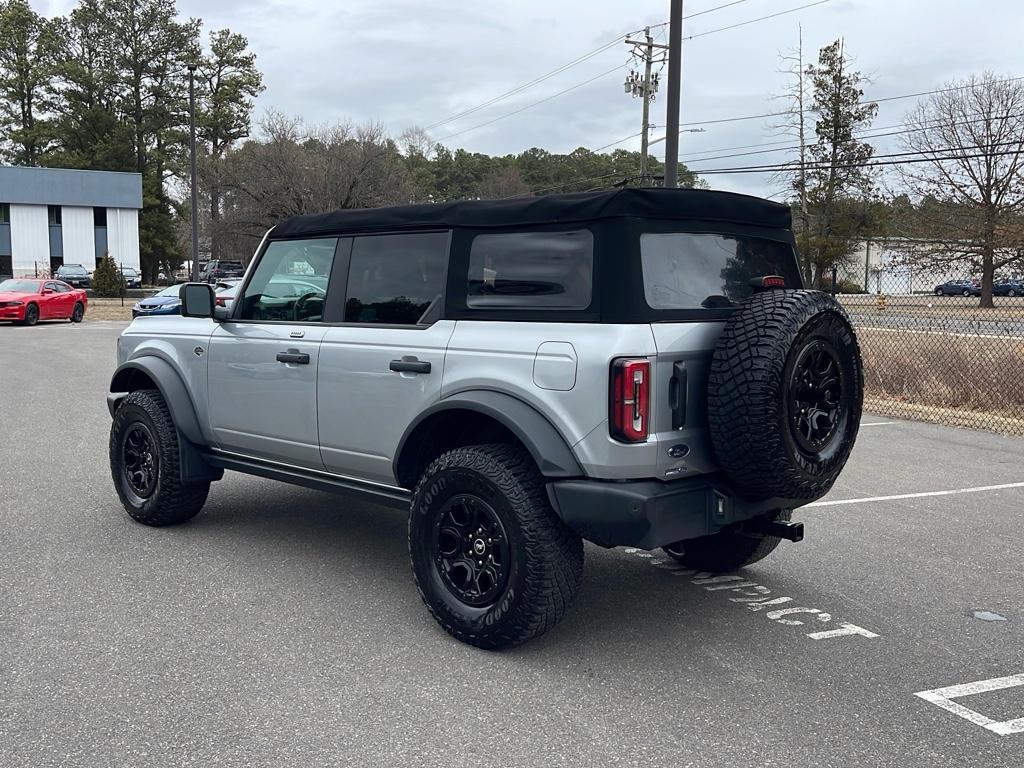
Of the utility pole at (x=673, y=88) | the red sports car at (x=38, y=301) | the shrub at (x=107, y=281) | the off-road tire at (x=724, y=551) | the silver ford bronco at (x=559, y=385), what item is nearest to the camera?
the silver ford bronco at (x=559, y=385)

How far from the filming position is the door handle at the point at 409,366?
453 centimetres

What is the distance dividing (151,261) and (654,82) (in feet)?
144

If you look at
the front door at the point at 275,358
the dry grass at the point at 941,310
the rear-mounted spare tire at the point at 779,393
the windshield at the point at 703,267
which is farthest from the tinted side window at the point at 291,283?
the dry grass at the point at 941,310

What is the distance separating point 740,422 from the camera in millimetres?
3920

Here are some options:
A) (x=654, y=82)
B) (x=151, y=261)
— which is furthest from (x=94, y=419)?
(x=151, y=261)

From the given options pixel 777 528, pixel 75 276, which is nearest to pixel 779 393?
pixel 777 528

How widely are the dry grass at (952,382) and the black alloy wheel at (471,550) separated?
8461 millimetres

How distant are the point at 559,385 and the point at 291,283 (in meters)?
2.19

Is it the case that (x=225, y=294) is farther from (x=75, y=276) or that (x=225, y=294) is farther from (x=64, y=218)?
(x=64, y=218)

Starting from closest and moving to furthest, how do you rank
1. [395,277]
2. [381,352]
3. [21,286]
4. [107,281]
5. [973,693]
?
[973,693] → [381,352] → [395,277] → [21,286] → [107,281]

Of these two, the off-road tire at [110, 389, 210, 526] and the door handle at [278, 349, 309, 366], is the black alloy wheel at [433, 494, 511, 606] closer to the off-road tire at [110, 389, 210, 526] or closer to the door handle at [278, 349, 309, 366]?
the door handle at [278, 349, 309, 366]

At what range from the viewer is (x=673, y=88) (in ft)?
50.8

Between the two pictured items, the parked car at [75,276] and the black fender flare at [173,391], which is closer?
the black fender flare at [173,391]

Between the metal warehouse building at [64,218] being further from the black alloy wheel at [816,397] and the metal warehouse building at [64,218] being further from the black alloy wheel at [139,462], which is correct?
the black alloy wheel at [816,397]
